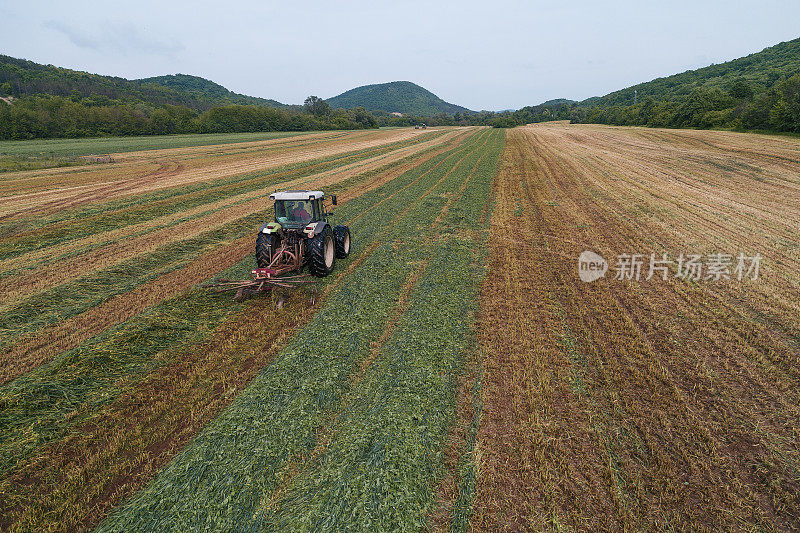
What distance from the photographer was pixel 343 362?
6.14m

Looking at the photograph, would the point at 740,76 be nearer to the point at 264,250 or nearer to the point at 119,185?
the point at 264,250

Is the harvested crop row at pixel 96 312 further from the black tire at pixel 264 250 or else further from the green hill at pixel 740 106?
the green hill at pixel 740 106

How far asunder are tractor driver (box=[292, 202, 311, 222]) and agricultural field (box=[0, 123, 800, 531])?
73.2 inches

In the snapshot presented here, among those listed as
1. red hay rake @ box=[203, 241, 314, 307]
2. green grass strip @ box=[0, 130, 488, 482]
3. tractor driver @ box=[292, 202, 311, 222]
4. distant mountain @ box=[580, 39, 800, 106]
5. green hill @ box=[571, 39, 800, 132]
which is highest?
distant mountain @ box=[580, 39, 800, 106]

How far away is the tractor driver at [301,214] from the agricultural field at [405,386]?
186 cm

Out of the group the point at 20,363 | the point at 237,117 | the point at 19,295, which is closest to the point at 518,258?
the point at 20,363

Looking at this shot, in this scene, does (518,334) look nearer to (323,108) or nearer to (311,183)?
(311,183)

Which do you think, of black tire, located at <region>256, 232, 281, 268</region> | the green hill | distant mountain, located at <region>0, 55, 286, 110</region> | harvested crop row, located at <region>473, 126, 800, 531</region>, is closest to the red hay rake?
black tire, located at <region>256, 232, 281, 268</region>

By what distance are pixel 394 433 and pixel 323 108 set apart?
13652 cm

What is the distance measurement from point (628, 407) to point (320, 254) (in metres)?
7.19

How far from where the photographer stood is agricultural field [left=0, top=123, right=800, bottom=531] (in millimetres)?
3934

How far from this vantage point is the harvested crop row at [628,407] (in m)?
3.95

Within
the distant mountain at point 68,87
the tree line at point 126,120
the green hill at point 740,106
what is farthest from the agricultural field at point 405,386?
the distant mountain at point 68,87

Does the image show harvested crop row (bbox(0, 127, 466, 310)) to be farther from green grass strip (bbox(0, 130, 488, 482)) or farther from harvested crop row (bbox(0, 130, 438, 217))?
harvested crop row (bbox(0, 130, 438, 217))
